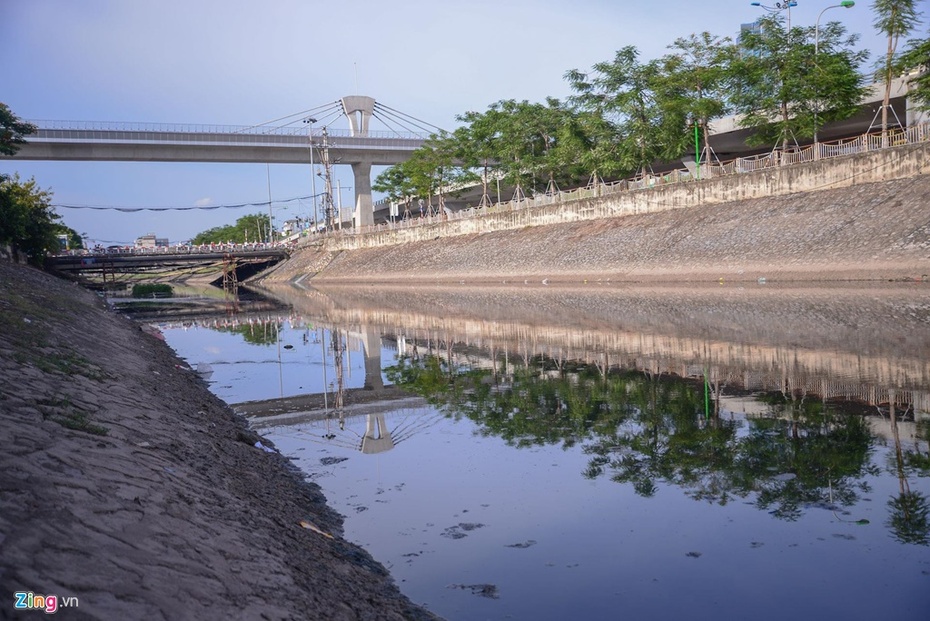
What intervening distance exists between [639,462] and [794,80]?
4138 cm

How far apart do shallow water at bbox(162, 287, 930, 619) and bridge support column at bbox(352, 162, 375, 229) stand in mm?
71196

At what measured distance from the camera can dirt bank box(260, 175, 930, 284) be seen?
3112 cm

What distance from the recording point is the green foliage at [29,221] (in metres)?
47.4

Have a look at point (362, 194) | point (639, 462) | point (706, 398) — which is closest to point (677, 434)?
point (639, 462)

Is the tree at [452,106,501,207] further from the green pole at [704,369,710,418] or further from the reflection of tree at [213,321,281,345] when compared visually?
the green pole at [704,369,710,418]

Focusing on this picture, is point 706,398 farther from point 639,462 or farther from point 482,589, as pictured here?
point 482,589

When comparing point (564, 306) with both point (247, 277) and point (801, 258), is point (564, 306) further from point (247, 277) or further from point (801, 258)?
point (247, 277)

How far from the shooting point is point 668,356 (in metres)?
17.7

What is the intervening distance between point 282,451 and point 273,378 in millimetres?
8236

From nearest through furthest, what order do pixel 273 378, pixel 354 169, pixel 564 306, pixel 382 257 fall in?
pixel 273 378, pixel 564 306, pixel 382 257, pixel 354 169

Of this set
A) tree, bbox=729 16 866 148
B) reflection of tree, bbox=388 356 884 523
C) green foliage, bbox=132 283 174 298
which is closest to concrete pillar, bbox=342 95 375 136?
green foliage, bbox=132 283 174 298

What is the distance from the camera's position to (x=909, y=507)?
25.1 ft

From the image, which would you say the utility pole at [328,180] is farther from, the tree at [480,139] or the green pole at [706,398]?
the green pole at [706,398]

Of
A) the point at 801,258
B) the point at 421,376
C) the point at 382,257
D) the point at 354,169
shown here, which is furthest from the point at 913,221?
the point at 354,169
